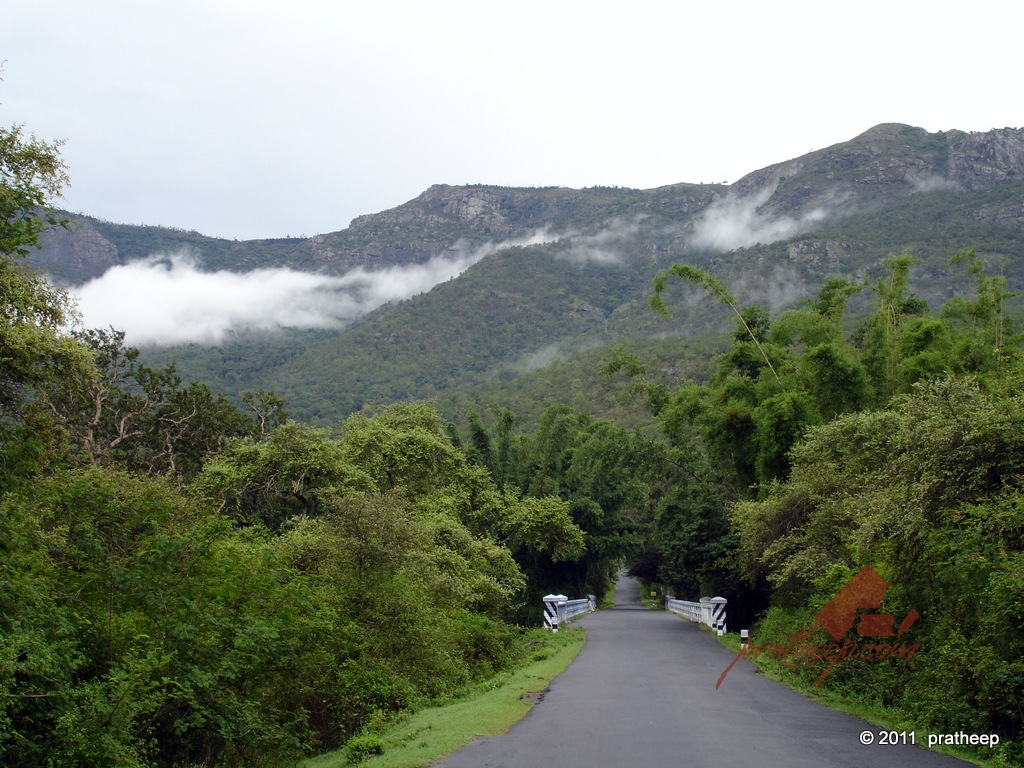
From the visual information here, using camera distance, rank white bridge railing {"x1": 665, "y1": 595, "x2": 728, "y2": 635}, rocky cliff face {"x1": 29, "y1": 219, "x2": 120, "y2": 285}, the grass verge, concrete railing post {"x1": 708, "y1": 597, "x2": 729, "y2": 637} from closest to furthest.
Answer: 1. the grass verge
2. concrete railing post {"x1": 708, "y1": 597, "x2": 729, "y2": 637}
3. white bridge railing {"x1": 665, "y1": 595, "x2": 728, "y2": 635}
4. rocky cliff face {"x1": 29, "y1": 219, "x2": 120, "y2": 285}

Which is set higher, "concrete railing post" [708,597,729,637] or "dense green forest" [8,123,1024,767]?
"dense green forest" [8,123,1024,767]

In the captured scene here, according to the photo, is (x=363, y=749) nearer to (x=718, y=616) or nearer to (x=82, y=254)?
(x=718, y=616)

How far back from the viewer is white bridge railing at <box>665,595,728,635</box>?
24.9m

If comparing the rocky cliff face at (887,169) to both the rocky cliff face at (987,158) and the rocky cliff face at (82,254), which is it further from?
the rocky cliff face at (82,254)

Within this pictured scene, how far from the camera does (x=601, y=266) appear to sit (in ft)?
468

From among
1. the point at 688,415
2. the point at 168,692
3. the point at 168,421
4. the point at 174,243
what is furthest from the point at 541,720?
the point at 174,243

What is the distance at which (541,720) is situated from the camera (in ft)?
35.0

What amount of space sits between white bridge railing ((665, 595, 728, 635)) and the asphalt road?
9.11 metres

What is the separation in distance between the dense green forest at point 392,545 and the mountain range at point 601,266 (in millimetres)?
23832

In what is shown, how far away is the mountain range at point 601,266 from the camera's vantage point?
257ft

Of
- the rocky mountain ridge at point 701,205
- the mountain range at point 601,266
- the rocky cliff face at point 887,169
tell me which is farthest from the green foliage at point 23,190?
the rocky cliff face at point 887,169

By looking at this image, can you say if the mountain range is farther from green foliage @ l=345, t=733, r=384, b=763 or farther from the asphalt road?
A: green foliage @ l=345, t=733, r=384, b=763

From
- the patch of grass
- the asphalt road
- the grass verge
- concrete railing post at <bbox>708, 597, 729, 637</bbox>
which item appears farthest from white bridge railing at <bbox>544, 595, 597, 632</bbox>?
the asphalt road

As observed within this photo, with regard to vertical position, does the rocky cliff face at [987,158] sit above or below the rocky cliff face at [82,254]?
above
